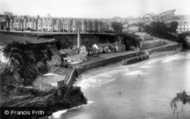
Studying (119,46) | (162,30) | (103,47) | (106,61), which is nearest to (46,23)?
(103,47)

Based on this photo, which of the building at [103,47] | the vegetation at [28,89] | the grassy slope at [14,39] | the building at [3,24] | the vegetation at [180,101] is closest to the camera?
the vegetation at [28,89]

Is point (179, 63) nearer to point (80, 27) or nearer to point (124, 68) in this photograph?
point (124, 68)

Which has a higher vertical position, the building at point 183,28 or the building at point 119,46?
the building at point 183,28

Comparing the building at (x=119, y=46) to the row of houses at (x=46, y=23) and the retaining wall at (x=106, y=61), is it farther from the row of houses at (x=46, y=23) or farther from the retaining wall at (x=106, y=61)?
the row of houses at (x=46, y=23)

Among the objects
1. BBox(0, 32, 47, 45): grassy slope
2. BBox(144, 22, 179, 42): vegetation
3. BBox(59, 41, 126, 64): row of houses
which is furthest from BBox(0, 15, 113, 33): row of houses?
BBox(144, 22, 179, 42): vegetation

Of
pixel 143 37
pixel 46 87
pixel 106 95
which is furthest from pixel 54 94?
pixel 143 37

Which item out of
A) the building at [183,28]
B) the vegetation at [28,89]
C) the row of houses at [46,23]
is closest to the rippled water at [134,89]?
the vegetation at [28,89]
